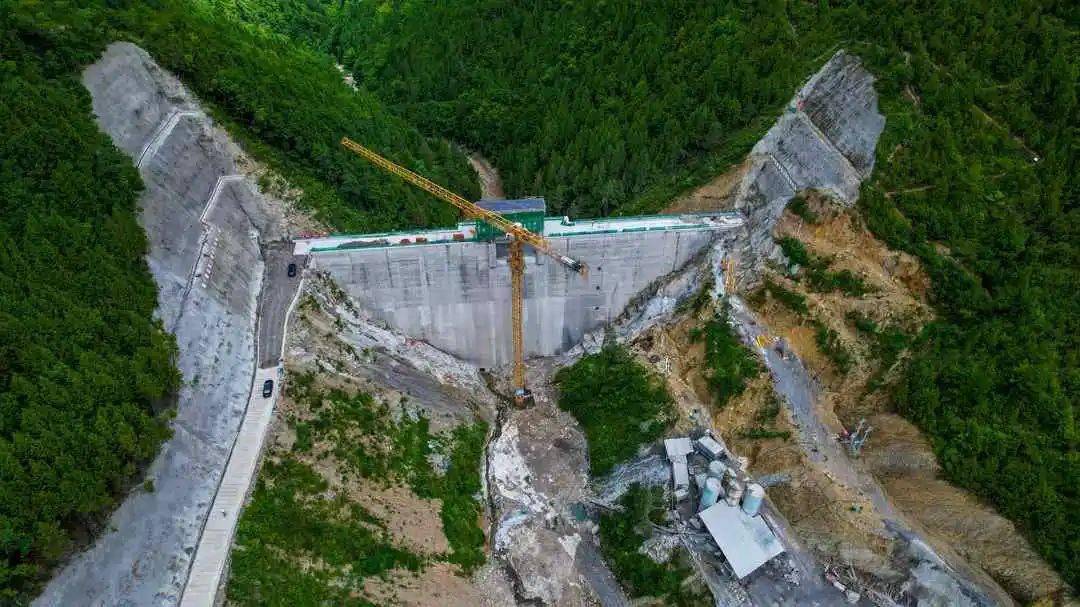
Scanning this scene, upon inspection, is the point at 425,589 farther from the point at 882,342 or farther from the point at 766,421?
the point at 882,342

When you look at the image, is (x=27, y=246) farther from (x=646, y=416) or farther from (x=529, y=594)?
(x=646, y=416)

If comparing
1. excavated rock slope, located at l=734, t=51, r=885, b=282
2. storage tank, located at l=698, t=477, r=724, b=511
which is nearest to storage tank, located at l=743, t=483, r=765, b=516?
storage tank, located at l=698, t=477, r=724, b=511

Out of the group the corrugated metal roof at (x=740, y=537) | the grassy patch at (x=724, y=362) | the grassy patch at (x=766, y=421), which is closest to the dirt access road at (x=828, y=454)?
the grassy patch at (x=766, y=421)

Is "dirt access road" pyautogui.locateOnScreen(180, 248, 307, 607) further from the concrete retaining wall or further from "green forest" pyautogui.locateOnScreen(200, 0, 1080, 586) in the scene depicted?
"green forest" pyautogui.locateOnScreen(200, 0, 1080, 586)

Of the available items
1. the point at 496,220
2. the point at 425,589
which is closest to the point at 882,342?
the point at 496,220

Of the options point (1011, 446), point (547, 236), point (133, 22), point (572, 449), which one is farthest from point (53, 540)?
point (1011, 446)

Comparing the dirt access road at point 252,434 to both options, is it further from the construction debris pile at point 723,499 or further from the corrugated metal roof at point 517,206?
the construction debris pile at point 723,499
